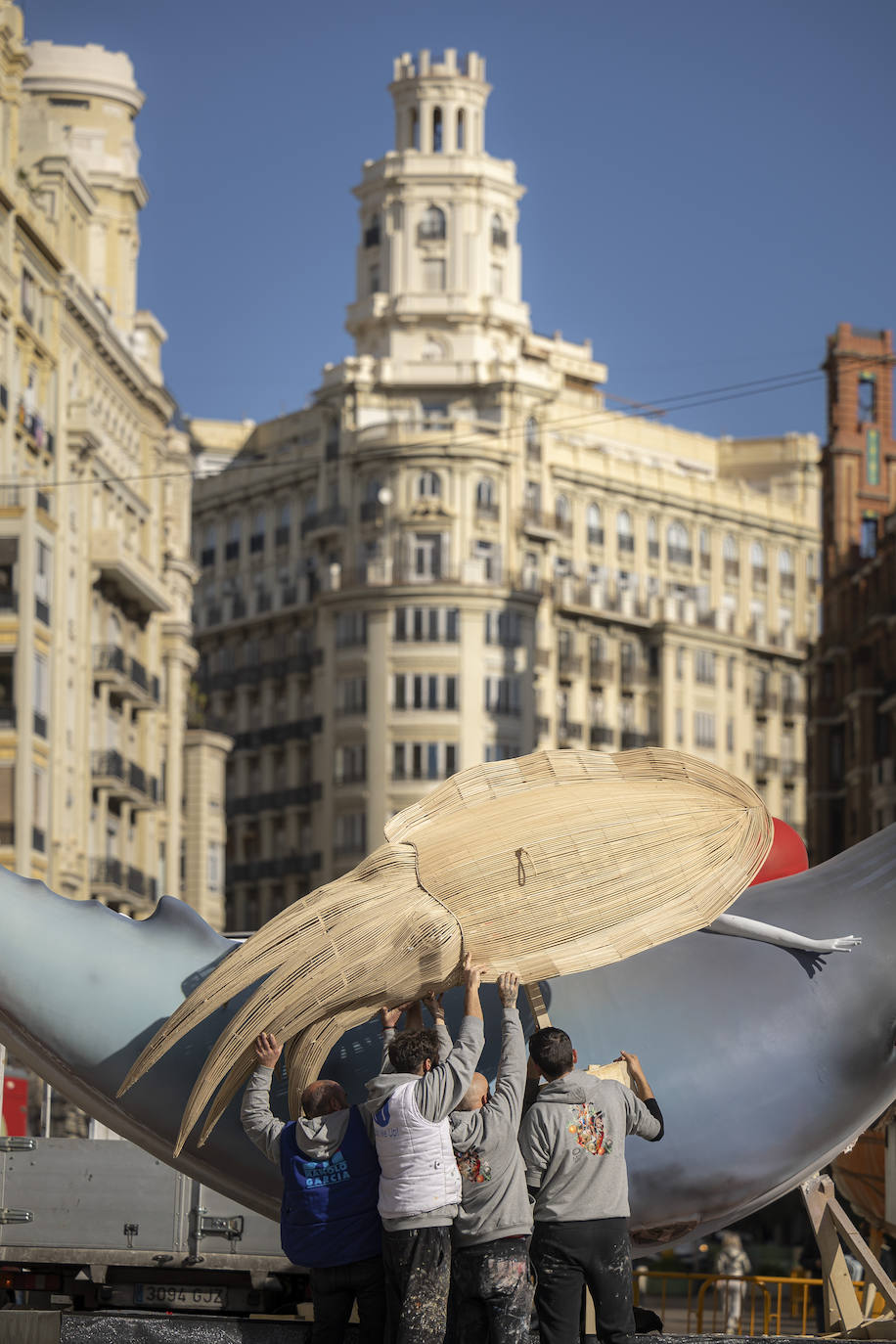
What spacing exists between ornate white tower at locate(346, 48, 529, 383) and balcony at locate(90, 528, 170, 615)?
30.8 m

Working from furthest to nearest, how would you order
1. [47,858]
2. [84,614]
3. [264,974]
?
[84,614], [47,858], [264,974]

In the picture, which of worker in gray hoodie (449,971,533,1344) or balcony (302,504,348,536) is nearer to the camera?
worker in gray hoodie (449,971,533,1344)

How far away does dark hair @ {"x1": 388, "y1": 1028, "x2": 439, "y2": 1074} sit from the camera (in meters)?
10.8

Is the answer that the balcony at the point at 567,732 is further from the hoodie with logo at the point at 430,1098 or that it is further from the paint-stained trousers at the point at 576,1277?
the hoodie with logo at the point at 430,1098

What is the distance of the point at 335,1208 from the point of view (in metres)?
10.8

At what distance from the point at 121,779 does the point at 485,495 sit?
3453 centimetres

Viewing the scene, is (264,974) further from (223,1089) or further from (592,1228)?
(592,1228)

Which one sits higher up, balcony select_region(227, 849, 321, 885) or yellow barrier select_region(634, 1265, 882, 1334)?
balcony select_region(227, 849, 321, 885)

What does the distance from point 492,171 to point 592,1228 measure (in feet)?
290

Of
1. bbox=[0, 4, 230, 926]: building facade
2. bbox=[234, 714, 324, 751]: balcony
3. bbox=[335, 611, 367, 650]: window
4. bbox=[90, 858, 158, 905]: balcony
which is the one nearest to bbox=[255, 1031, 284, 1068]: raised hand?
bbox=[0, 4, 230, 926]: building facade

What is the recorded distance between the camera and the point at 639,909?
12.2m

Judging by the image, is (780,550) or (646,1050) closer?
(646,1050)

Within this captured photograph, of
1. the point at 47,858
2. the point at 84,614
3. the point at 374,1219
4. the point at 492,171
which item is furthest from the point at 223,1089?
the point at 492,171

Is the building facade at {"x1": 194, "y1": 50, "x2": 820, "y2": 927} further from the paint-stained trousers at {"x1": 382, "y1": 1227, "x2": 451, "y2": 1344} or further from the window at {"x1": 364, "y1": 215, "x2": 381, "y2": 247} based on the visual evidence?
the paint-stained trousers at {"x1": 382, "y1": 1227, "x2": 451, "y2": 1344}
